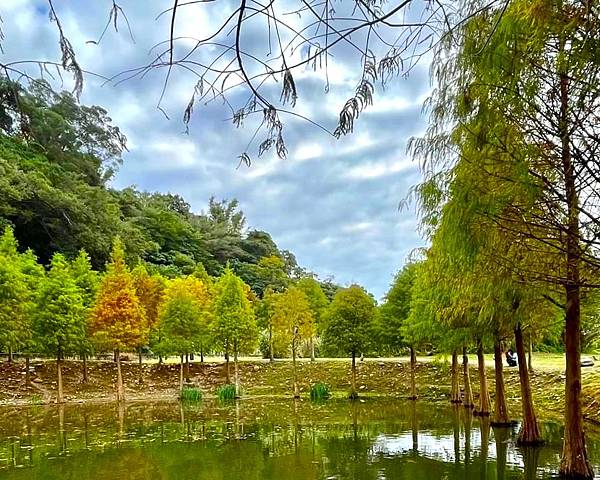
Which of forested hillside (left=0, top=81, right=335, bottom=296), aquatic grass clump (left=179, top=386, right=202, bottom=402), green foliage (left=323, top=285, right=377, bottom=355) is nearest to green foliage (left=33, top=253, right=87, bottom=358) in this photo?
forested hillside (left=0, top=81, right=335, bottom=296)

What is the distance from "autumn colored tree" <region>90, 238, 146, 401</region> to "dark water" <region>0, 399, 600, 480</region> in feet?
12.3

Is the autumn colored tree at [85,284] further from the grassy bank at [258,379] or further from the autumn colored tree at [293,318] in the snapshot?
the autumn colored tree at [293,318]

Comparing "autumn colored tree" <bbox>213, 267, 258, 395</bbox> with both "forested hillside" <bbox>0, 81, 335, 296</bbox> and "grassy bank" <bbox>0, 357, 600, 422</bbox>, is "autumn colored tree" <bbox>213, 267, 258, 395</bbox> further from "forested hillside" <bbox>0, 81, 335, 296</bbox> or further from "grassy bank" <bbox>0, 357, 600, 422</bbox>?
"forested hillside" <bbox>0, 81, 335, 296</bbox>

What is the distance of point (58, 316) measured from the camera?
1973 cm

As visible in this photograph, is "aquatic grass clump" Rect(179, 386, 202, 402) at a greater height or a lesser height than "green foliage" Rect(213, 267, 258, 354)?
lesser

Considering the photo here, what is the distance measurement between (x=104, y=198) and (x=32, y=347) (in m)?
12.9

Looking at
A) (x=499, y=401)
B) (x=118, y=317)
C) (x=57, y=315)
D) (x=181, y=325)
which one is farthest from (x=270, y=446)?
(x=181, y=325)

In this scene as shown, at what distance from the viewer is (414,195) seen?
6.45 m

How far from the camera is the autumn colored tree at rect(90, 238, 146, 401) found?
67.8ft

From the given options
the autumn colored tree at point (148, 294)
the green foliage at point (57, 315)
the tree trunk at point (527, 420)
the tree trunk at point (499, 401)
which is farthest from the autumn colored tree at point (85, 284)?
the tree trunk at point (527, 420)

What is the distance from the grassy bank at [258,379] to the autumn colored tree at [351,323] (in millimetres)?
2503

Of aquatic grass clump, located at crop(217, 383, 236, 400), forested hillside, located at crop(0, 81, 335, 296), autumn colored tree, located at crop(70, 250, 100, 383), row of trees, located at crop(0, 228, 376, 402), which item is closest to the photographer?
forested hillside, located at crop(0, 81, 335, 296)

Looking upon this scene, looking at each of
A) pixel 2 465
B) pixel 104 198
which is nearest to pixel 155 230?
pixel 104 198

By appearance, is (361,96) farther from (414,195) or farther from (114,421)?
(114,421)
